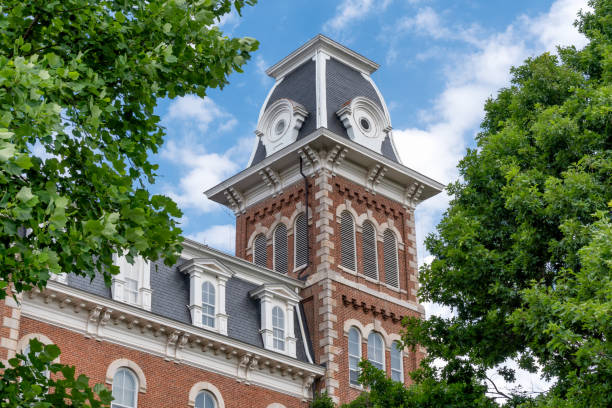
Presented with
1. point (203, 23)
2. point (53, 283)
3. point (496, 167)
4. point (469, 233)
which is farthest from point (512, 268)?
point (53, 283)

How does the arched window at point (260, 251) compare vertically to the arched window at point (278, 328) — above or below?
above

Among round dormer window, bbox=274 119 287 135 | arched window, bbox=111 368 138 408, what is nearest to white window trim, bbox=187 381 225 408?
arched window, bbox=111 368 138 408

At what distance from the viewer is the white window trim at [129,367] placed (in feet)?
77.2

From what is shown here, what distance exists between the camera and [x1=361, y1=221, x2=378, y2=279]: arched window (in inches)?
1281

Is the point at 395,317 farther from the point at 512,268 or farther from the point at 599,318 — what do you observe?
the point at 599,318

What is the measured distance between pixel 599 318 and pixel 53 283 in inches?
584

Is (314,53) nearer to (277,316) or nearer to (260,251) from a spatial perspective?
(260,251)

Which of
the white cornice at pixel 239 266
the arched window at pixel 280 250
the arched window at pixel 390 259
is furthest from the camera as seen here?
the arched window at pixel 390 259

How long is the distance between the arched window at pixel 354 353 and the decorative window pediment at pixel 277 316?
7.45 ft

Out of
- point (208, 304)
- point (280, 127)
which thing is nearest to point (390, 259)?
point (280, 127)

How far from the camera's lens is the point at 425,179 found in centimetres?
3494

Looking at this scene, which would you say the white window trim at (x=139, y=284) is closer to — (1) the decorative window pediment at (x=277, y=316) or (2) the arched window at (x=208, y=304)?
(2) the arched window at (x=208, y=304)

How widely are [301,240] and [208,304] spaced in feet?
21.2

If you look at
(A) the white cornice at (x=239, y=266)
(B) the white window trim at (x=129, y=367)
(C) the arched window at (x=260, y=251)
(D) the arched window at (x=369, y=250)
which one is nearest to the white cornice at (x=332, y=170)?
(C) the arched window at (x=260, y=251)
